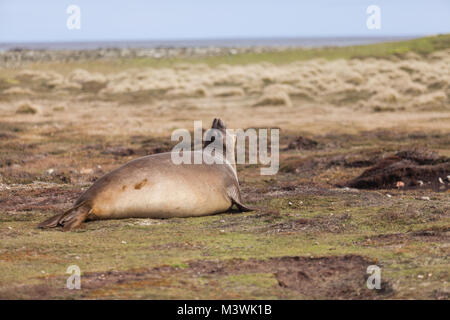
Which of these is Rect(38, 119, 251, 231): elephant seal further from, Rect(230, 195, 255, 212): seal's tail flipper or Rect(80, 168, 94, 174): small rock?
Rect(80, 168, 94, 174): small rock

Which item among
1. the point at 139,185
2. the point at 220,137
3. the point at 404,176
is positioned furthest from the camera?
the point at 404,176

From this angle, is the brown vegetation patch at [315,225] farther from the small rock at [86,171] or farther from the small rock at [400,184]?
the small rock at [86,171]

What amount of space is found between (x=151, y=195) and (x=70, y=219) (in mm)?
960

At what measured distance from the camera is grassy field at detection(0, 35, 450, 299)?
16.3ft

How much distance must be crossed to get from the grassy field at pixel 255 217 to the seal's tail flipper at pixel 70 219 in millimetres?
173

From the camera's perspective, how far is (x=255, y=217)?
7.68 m

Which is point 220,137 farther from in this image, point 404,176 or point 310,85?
point 310,85

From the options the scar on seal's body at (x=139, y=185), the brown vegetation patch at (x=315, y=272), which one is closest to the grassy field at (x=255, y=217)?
the brown vegetation patch at (x=315, y=272)

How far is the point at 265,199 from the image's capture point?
9062 millimetres

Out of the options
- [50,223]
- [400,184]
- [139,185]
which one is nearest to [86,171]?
[139,185]

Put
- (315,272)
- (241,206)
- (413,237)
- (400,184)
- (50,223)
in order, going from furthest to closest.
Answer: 1. (400,184)
2. (241,206)
3. (50,223)
4. (413,237)
5. (315,272)

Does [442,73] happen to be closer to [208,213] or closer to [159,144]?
[159,144]

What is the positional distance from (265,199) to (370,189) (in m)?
2.20

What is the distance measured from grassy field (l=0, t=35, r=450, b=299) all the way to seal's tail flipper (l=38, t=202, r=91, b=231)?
6.8 inches
